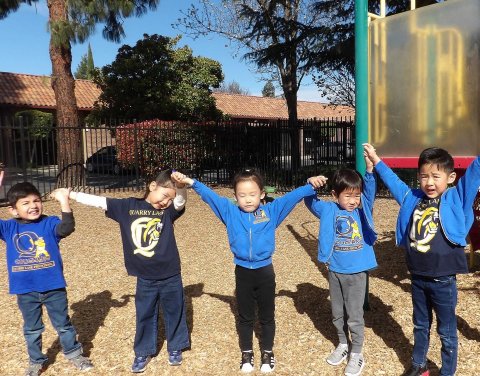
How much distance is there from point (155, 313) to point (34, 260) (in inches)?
35.1

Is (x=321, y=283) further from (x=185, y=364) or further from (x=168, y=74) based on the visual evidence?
(x=168, y=74)

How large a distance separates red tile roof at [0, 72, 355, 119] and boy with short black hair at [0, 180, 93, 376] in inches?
633

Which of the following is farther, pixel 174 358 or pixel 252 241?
pixel 174 358

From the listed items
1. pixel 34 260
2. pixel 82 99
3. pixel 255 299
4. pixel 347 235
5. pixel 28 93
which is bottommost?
pixel 255 299

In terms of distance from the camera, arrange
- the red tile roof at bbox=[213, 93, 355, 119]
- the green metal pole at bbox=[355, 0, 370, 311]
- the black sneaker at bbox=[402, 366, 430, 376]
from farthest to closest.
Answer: the red tile roof at bbox=[213, 93, 355, 119]
the green metal pole at bbox=[355, 0, 370, 311]
the black sneaker at bbox=[402, 366, 430, 376]

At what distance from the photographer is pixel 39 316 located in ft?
10.1

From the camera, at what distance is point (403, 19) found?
154 inches

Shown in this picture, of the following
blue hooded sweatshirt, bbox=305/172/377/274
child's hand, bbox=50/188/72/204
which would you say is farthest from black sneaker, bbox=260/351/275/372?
child's hand, bbox=50/188/72/204

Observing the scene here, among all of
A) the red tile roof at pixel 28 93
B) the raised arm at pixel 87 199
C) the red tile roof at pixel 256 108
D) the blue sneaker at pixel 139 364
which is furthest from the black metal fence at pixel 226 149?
the red tile roof at pixel 256 108

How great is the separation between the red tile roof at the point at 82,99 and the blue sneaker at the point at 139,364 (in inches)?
629

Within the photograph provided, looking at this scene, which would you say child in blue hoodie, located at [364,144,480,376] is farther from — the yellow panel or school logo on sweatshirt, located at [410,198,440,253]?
the yellow panel

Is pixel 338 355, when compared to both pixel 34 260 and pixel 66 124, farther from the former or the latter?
pixel 66 124

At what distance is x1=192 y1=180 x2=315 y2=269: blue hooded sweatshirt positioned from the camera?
302cm

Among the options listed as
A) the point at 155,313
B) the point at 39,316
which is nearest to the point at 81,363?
the point at 39,316
